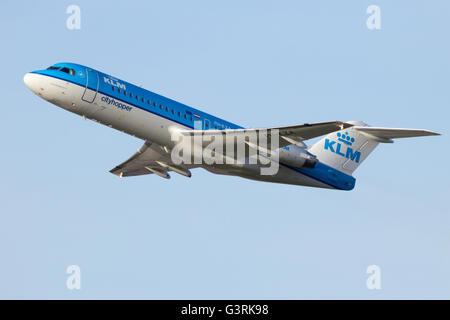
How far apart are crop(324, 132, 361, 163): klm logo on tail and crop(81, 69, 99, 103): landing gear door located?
38.8 feet

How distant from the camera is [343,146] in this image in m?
38.5

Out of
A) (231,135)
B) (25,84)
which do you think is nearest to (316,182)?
(231,135)

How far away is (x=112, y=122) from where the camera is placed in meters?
32.5

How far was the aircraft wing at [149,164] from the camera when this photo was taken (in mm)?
36656

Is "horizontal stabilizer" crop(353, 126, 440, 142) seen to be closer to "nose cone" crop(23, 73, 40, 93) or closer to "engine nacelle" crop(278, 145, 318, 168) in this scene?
"engine nacelle" crop(278, 145, 318, 168)

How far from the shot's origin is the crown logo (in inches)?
1518

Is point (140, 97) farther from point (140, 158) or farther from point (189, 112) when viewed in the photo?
point (140, 158)

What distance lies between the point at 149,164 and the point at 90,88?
7066 mm

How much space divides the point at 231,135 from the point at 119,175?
847 cm

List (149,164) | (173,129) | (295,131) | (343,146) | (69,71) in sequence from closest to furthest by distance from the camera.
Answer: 1. (295,131)
2. (69,71)
3. (173,129)
4. (149,164)
5. (343,146)

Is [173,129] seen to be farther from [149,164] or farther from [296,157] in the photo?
[296,157]

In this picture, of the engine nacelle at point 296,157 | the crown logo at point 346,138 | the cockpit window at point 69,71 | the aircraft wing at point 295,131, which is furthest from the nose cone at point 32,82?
the crown logo at point 346,138

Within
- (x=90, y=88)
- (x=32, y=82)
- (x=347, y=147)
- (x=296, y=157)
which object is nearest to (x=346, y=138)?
(x=347, y=147)

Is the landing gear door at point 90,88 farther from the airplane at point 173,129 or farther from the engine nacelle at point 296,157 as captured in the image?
the engine nacelle at point 296,157
